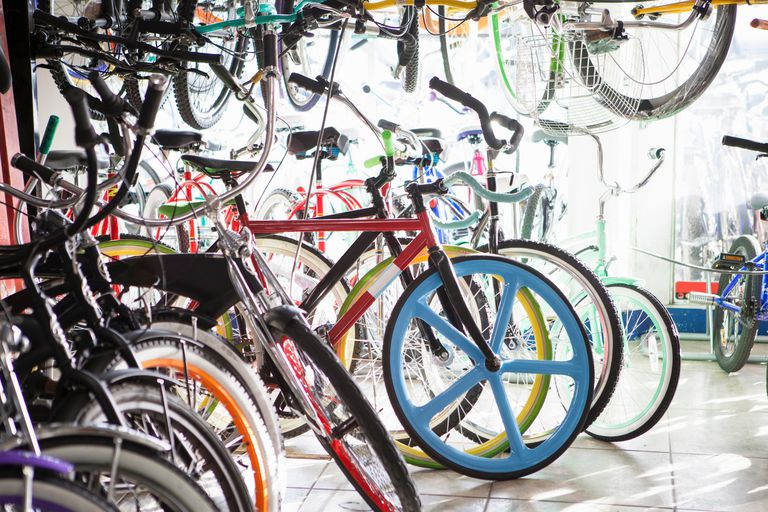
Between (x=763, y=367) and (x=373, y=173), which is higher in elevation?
(x=373, y=173)

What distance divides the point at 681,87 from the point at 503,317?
101cm

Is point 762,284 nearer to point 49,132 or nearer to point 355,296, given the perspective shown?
point 355,296

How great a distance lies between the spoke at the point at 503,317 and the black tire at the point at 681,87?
74 cm

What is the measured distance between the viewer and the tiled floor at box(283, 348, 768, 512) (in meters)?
2.41

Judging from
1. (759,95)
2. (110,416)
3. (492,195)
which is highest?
(759,95)

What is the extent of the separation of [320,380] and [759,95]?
381 cm

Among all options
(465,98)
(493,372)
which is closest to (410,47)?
(465,98)

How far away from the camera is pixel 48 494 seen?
103 centimetres

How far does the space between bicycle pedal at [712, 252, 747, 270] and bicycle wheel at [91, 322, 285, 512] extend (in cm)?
269

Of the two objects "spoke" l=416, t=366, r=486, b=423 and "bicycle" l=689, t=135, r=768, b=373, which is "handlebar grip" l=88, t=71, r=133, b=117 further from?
"bicycle" l=689, t=135, r=768, b=373

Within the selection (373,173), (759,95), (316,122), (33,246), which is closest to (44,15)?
(33,246)

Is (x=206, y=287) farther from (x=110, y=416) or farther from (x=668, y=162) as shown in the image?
(x=668, y=162)

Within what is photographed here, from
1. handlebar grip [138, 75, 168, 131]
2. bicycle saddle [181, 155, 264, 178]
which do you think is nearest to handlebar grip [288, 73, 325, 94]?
bicycle saddle [181, 155, 264, 178]

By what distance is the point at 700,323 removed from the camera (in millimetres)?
4707
